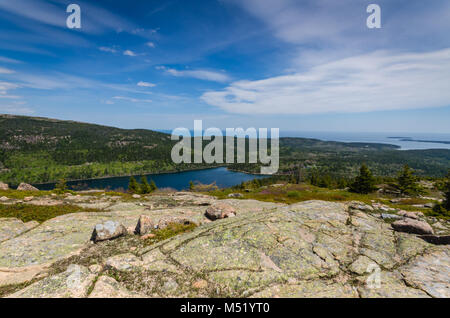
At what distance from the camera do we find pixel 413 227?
11.6m

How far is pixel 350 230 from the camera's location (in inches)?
454

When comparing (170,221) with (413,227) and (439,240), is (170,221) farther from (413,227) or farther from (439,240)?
(439,240)

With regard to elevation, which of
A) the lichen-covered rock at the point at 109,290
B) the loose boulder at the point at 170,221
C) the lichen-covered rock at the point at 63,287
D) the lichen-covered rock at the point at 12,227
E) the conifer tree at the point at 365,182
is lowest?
the conifer tree at the point at 365,182

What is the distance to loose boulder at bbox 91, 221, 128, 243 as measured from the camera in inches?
427

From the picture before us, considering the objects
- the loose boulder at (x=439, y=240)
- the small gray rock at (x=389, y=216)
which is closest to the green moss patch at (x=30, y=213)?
the loose boulder at (x=439, y=240)

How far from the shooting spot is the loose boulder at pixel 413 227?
11414 mm

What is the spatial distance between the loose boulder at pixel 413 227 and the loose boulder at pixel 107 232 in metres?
17.4

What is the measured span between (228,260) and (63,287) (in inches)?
233

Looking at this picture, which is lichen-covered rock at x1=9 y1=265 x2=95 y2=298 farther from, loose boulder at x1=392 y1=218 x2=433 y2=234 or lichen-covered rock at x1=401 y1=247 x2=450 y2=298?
loose boulder at x1=392 y1=218 x2=433 y2=234

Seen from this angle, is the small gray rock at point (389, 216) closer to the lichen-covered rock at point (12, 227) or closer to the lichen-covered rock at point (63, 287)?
the lichen-covered rock at point (63, 287)

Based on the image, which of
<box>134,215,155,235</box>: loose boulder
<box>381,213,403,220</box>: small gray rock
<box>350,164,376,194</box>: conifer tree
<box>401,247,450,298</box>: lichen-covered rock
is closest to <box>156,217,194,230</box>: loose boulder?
<box>134,215,155,235</box>: loose boulder

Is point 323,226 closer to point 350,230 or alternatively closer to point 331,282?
point 350,230
